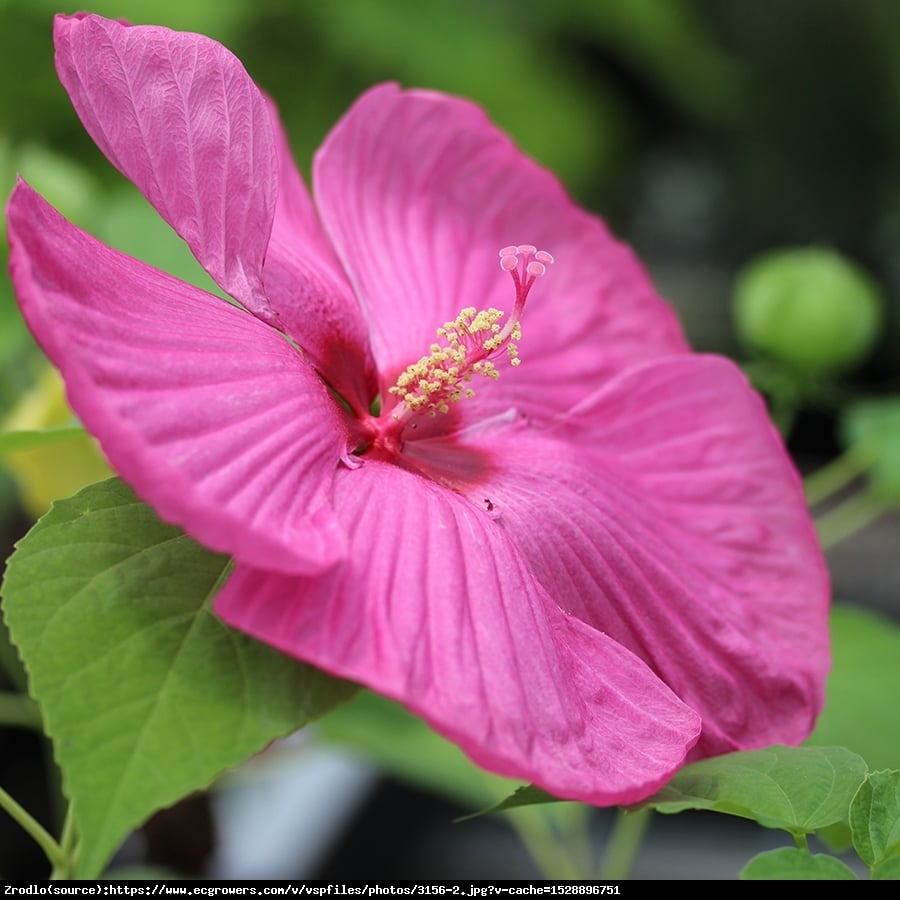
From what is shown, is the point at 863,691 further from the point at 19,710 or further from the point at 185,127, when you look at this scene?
the point at 19,710

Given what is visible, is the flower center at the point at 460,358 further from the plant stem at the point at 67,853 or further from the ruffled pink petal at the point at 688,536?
the plant stem at the point at 67,853

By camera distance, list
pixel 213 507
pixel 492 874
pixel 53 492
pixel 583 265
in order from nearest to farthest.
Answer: pixel 213 507 → pixel 583 265 → pixel 53 492 → pixel 492 874

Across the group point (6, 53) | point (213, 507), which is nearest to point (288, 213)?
point (213, 507)

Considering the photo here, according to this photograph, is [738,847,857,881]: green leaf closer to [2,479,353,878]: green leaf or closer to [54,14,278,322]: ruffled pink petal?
[2,479,353,878]: green leaf

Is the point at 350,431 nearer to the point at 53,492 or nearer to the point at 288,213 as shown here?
the point at 288,213

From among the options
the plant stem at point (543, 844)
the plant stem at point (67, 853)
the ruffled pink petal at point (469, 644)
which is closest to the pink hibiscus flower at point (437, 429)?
the ruffled pink petal at point (469, 644)

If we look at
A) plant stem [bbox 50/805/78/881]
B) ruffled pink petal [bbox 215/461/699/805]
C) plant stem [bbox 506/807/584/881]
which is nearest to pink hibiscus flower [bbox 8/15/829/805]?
ruffled pink petal [bbox 215/461/699/805]

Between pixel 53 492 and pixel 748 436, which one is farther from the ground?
pixel 748 436
